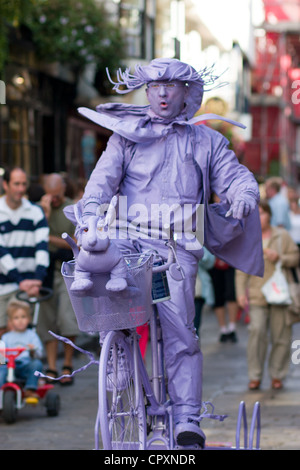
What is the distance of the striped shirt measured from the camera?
880cm

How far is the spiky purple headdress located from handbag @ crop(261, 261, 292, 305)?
4.23 m

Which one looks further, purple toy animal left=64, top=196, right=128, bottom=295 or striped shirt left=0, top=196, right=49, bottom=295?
striped shirt left=0, top=196, right=49, bottom=295

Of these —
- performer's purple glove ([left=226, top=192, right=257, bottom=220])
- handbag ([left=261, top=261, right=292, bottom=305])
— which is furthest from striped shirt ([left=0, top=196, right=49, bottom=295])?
performer's purple glove ([left=226, top=192, right=257, bottom=220])

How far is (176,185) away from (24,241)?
3805 mm

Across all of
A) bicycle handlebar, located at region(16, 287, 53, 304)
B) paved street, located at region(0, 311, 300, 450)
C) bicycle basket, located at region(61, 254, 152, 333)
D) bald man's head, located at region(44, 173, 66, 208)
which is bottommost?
paved street, located at region(0, 311, 300, 450)

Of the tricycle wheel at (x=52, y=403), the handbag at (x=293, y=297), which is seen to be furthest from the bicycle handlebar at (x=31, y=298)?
the handbag at (x=293, y=297)

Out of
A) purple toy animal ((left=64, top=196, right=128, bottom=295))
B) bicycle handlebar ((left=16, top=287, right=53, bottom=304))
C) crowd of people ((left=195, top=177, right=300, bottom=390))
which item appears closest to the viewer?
purple toy animal ((left=64, top=196, right=128, bottom=295))

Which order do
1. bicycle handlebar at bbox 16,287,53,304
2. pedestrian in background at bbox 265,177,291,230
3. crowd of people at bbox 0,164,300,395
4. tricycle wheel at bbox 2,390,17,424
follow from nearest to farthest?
1. tricycle wheel at bbox 2,390,17,424
2. bicycle handlebar at bbox 16,287,53,304
3. crowd of people at bbox 0,164,300,395
4. pedestrian in background at bbox 265,177,291,230

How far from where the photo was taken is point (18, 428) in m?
7.57

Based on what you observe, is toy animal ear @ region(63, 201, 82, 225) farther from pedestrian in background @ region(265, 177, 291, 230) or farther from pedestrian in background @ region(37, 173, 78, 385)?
pedestrian in background @ region(265, 177, 291, 230)

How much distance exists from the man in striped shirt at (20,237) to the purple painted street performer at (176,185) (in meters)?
3.44

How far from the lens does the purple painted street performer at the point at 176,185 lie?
5273 mm

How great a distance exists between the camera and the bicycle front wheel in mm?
4832

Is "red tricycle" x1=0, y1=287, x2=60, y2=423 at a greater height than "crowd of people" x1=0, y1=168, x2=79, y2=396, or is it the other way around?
"crowd of people" x1=0, y1=168, x2=79, y2=396
